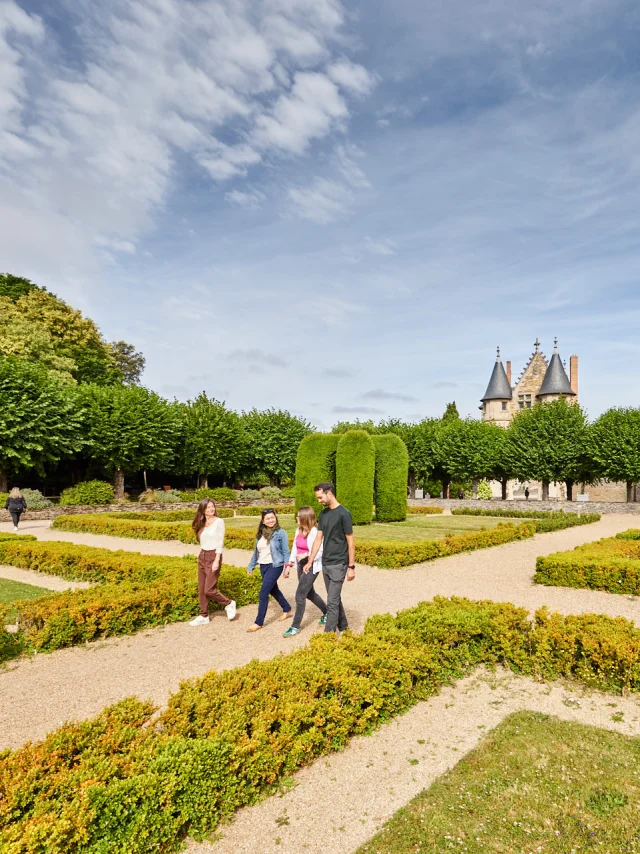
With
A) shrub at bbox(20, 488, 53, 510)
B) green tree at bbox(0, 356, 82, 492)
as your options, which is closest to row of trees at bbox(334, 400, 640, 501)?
green tree at bbox(0, 356, 82, 492)

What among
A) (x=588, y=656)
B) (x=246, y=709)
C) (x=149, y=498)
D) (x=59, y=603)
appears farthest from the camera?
(x=149, y=498)

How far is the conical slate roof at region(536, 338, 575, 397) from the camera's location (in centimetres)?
5188

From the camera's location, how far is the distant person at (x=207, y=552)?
7.68m

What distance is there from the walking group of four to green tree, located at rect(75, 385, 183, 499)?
2475 cm

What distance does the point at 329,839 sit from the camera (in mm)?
3314

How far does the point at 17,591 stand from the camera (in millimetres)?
9984

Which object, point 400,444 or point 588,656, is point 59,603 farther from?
point 400,444

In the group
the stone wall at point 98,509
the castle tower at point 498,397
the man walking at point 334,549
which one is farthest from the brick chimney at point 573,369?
the man walking at point 334,549

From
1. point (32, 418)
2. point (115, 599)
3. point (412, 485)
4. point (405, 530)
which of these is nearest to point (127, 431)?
Result: point (32, 418)

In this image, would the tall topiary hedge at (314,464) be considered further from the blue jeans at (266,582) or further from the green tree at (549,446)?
the green tree at (549,446)

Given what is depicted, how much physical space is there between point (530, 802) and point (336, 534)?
3.40m

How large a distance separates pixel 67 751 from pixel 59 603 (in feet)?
13.6

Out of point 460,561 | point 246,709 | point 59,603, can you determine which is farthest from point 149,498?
point 246,709

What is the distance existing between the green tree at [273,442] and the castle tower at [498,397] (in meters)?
25.9
